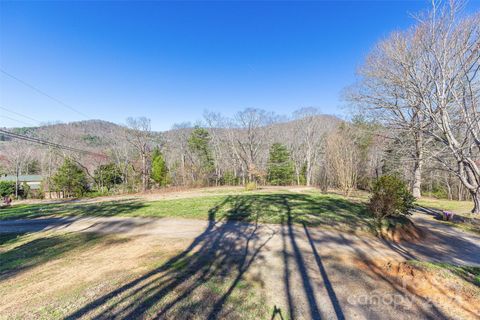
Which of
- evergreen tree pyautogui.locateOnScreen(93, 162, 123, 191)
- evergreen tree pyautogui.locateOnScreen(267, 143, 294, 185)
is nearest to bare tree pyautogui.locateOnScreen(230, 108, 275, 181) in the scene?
evergreen tree pyautogui.locateOnScreen(267, 143, 294, 185)

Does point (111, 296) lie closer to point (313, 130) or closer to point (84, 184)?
point (84, 184)

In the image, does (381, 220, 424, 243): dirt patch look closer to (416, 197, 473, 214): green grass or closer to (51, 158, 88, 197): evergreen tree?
(416, 197, 473, 214): green grass

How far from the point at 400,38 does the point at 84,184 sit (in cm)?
3094

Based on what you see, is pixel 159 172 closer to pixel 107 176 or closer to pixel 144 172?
pixel 144 172

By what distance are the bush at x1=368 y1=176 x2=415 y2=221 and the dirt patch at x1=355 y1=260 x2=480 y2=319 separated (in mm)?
3546

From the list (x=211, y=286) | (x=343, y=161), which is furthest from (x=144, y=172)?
(x=211, y=286)

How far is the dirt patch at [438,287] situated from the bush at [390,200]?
3546 mm

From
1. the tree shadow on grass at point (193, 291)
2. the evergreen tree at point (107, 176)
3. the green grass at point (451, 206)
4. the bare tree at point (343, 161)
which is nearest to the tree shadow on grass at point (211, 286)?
the tree shadow on grass at point (193, 291)

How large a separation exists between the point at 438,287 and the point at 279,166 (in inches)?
1071

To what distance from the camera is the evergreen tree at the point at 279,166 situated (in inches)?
1210

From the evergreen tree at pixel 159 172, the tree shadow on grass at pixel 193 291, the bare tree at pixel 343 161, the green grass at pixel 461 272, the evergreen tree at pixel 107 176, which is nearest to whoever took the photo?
the tree shadow on grass at pixel 193 291

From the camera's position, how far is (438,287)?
364 cm

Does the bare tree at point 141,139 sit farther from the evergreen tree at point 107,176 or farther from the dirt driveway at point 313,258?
the dirt driveway at point 313,258

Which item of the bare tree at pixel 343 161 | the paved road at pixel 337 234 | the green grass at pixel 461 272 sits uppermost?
the bare tree at pixel 343 161
